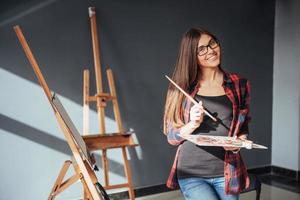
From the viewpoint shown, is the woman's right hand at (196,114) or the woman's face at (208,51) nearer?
the woman's right hand at (196,114)

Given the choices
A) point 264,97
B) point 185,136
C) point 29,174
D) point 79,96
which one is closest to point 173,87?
point 185,136

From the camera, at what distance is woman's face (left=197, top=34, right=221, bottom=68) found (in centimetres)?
143

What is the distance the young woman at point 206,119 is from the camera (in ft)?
4.56

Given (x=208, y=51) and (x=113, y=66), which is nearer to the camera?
(x=208, y=51)

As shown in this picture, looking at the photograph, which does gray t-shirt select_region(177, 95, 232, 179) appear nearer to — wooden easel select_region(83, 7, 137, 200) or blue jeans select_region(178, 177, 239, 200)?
blue jeans select_region(178, 177, 239, 200)

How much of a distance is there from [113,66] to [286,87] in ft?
7.53

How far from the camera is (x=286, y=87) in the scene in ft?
13.6

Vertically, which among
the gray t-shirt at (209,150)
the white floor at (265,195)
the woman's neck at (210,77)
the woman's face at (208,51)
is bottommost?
the white floor at (265,195)

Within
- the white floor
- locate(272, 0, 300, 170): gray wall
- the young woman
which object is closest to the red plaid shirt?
the young woman

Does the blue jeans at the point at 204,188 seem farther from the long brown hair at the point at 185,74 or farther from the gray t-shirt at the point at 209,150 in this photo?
the long brown hair at the point at 185,74

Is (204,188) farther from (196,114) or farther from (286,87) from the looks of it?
(286,87)

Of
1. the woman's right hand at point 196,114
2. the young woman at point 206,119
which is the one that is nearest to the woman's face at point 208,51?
the young woman at point 206,119

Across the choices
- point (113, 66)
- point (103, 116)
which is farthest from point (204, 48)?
point (113, 66)

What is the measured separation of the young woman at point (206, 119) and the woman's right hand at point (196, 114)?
0.07ft
